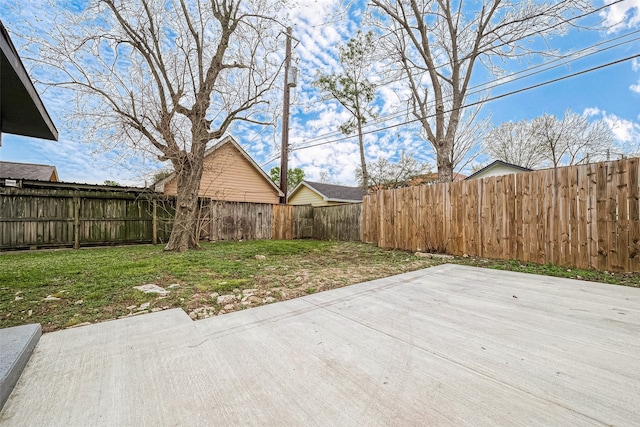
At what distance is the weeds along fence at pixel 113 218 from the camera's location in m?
6.37

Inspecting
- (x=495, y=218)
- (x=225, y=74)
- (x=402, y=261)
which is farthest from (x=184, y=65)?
(x=495, y=218)

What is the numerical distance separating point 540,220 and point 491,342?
3725mm

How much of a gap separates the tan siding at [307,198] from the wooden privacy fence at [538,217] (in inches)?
404

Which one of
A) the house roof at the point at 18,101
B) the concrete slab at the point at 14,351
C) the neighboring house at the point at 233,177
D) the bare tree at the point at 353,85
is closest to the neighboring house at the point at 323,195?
the bare tree at the point at 353,85

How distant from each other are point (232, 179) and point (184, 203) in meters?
6.64

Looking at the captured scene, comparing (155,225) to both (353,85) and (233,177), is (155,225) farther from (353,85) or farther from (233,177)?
(353,85)

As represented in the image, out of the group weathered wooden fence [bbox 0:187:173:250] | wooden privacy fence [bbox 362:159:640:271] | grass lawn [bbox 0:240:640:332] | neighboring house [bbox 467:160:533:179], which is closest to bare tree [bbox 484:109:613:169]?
neighboring house [bbox 467:160:533:179]

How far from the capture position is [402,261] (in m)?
4.92

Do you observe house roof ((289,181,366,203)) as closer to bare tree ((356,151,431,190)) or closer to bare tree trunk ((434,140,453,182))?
bare tree ((356,151,431,190))

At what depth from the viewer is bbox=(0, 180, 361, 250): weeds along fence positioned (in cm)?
637

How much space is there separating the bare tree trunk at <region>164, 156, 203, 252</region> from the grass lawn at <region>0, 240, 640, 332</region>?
1.90 metres

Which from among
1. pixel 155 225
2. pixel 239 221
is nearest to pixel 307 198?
pixel 239 221

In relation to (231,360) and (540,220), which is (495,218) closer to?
(540,220)

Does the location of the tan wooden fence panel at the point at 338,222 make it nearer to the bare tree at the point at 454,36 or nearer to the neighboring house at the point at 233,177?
the neighboring house at the point at 233,177
